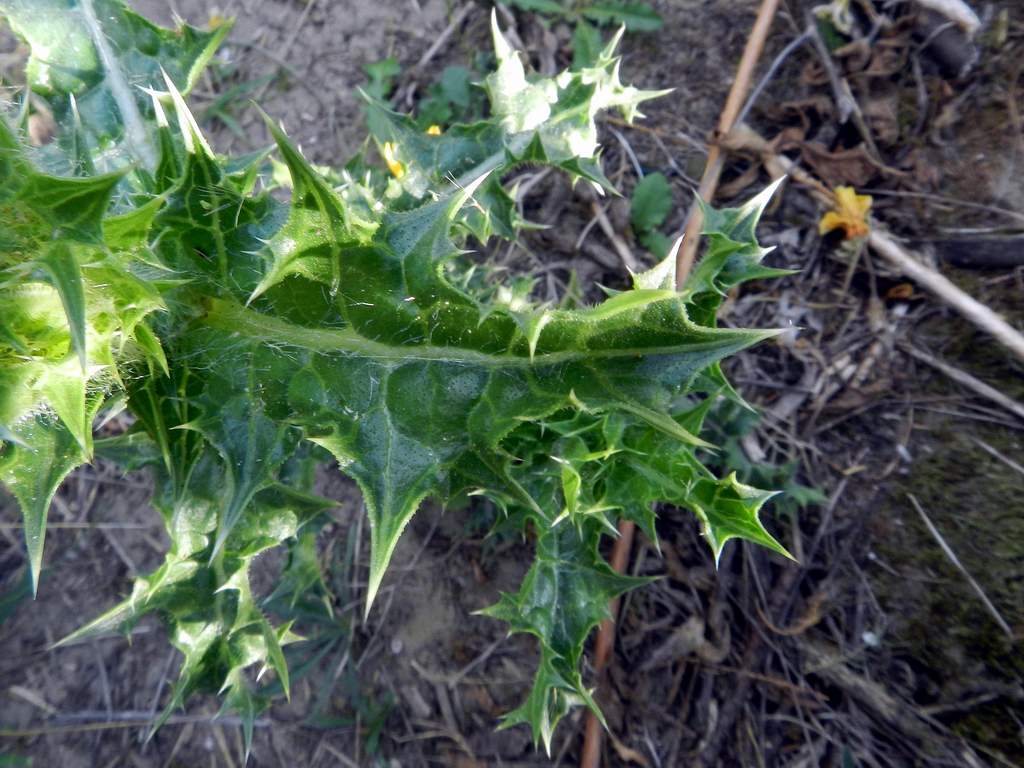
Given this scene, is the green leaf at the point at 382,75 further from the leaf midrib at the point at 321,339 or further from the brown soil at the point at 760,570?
the leaf midrib at the point at 321,339

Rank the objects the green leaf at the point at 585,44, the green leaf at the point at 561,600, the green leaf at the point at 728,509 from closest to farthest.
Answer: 1. the green leaf at the point at 728,509
2. the green leaf at the point at 561,600
3. the green leaf at the point at 585,44

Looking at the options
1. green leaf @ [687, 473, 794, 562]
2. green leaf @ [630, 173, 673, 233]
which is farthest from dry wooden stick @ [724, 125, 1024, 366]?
green leaf @ [687, 473, 794, 562]

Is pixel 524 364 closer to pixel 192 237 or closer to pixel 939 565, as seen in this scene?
pixel 192 237

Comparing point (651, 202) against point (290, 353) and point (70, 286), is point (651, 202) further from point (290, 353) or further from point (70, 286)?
point (70, 286)

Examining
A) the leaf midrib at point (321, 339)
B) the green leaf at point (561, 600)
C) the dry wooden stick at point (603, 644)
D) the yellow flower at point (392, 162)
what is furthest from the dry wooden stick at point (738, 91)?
the leaf midrib at point (321, 339)

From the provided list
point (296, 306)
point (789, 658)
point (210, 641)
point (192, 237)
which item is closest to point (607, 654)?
point (789, 658)

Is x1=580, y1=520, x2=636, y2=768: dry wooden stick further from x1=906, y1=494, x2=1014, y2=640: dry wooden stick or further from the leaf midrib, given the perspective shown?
the leaf midrib

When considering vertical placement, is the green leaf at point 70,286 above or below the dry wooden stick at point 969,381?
above
